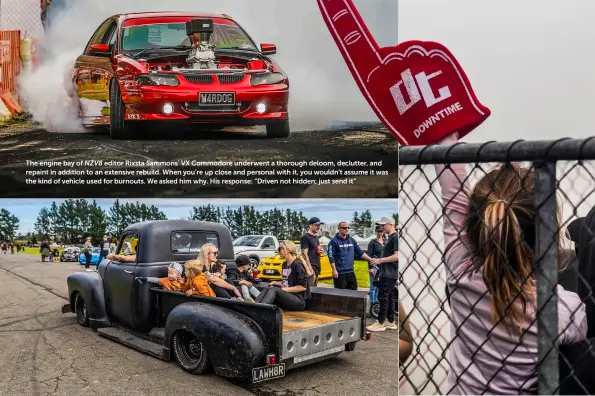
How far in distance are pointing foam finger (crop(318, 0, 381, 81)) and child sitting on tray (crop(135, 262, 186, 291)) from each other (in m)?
1.91

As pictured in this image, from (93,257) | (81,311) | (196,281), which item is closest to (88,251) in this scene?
(93,257)

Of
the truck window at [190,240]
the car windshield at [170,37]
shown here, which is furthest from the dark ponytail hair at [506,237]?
the truck window at [190,240]

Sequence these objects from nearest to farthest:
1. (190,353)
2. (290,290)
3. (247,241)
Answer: (190,353), (247,241), (290,290)

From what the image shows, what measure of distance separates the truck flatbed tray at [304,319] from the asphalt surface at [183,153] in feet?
2.25

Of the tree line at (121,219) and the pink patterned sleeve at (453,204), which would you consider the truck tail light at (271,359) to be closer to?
the tree line at (121,219)

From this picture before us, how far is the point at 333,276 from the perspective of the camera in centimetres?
348

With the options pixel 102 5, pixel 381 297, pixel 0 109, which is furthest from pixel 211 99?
pixel 381 297

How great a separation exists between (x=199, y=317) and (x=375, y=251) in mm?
988

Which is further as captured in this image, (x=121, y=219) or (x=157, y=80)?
(x=121, y=219)

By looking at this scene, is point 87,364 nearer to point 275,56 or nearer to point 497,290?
point 275,56

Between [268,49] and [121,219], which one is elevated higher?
[268,49]

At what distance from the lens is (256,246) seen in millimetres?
3373

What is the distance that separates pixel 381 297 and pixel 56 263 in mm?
1779

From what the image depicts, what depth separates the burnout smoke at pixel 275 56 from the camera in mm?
3158
